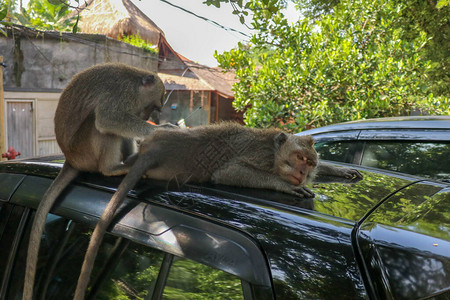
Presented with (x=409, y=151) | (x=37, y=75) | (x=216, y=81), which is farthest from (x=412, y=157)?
(x=216, y=81)

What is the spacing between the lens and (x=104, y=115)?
348 centimetres

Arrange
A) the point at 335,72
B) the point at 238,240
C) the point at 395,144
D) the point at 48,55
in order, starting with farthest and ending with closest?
1. the point at 48,55
2. the point at 335,72
3. the point at 395,144
4. the point at 238,240

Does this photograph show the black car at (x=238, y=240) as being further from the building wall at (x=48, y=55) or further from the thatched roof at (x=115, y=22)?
the thatched roof at (x=115, y=22)

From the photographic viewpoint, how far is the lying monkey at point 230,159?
2363mm

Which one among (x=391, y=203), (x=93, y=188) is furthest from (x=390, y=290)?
(x=93, y=188)

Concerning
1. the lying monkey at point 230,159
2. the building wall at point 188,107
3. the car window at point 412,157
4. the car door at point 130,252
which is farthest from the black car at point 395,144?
the building wall at point 188,107

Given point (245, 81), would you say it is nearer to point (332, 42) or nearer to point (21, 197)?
point (332, 42)

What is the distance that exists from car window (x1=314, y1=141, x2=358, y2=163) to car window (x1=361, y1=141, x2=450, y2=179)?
0.14 meters

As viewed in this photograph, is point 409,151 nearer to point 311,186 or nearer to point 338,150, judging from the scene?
point 338,150

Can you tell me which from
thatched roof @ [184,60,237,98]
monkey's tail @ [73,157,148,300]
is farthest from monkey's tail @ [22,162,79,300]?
thatched roof @ [184,60,237,98]

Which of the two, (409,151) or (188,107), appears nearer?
(409,151)

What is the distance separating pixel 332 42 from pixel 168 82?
1138 cm

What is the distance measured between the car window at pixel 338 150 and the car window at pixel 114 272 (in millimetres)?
3066

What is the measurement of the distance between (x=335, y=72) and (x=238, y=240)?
684cm
